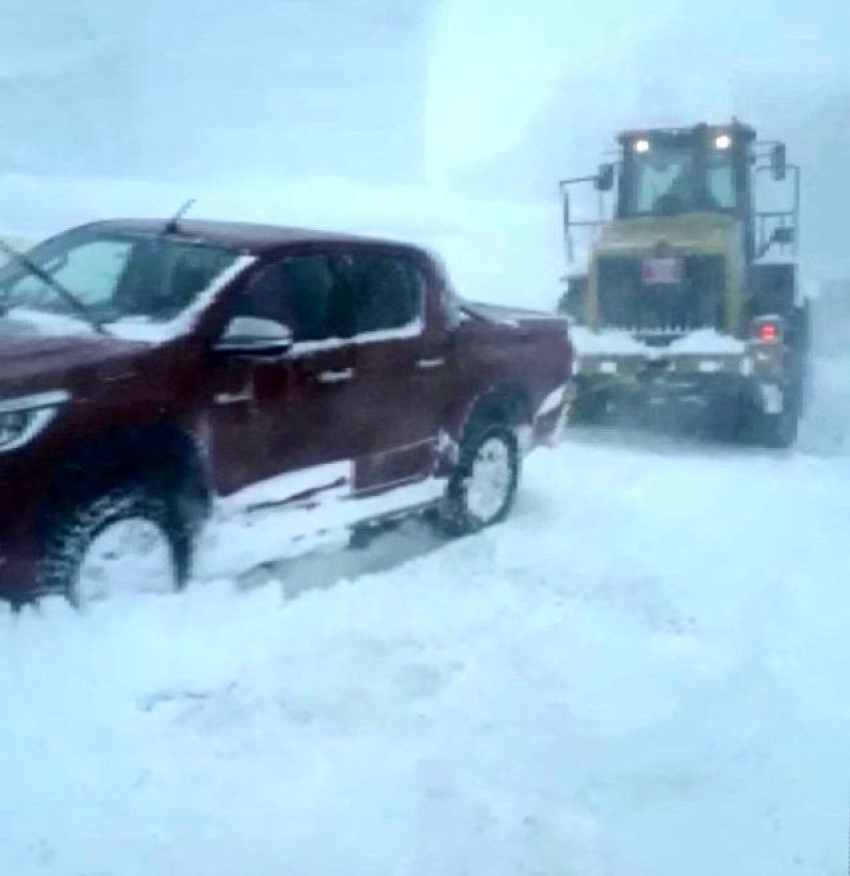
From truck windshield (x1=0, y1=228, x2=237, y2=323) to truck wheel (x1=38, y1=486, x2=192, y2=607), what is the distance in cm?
78

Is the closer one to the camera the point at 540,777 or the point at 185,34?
the point at 540,777

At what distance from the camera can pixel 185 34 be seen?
5.70 m

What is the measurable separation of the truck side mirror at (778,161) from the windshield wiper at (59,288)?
5.81 m

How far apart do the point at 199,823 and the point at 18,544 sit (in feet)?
4.05

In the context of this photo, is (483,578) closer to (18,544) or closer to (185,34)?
(18,544)

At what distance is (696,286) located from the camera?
9.36 m

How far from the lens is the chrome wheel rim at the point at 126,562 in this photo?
4.33 metres

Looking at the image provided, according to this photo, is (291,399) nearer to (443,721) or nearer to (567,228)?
(443,721)

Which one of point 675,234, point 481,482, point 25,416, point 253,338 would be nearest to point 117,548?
point 25,416

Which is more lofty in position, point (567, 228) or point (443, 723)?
point (567, 228)

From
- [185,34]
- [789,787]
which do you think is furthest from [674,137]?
[789,787]

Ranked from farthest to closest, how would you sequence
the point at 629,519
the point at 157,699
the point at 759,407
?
the point at 759,407 → the point at 629,519 → the point at 157,699

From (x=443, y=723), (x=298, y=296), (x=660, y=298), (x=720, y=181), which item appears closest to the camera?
(x=443, y=723)

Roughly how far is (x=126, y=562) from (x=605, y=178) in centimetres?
586
